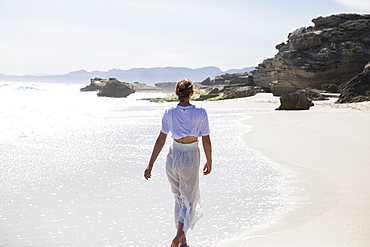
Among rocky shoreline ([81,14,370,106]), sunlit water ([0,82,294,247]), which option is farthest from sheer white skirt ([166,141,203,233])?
rocky shoreline ([81,14,370,106])

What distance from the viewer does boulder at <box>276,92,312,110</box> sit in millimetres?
18734

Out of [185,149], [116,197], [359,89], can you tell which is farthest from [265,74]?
[185,149]

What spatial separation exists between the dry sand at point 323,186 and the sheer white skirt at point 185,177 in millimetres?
531

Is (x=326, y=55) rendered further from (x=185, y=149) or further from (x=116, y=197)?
(x=185, y=149)

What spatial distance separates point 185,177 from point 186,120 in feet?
1.95

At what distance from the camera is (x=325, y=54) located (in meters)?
29.2

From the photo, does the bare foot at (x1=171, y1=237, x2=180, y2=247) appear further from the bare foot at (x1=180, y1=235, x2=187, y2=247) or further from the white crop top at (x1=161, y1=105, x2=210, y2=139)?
the white crop top at (x1=161, y1=105, x2=210, y2=139)

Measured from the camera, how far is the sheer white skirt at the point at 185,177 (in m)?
3.29

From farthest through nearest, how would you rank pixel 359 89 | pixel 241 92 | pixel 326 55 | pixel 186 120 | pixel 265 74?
pixel 265 74, pixel 241 92, pixel 326 55, pixel 359 89, pixel 186 120

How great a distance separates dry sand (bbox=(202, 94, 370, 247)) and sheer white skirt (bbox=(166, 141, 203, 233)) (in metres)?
0.53

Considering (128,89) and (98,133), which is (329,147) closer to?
(98,133)

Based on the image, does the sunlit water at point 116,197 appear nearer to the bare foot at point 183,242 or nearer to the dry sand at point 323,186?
the bare foot at point 183,242

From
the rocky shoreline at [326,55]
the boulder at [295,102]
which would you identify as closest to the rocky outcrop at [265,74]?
the rocky shoreline at [326,55]

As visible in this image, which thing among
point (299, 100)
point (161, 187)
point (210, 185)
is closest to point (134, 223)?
point (161, 187)
